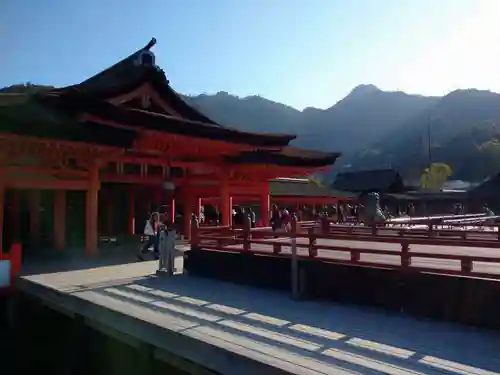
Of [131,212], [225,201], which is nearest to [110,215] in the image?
[131,212]

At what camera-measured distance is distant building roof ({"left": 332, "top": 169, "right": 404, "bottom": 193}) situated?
4139cm

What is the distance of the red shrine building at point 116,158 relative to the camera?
12172 mm

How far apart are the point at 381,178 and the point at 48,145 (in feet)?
113

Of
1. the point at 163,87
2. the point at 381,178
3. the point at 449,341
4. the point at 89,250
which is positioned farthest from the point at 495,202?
the point at 449,341

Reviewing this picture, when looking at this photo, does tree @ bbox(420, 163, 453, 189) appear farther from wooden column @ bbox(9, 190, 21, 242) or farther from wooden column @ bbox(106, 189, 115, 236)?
wooden column @ bbox(9, 190, 21, 242)

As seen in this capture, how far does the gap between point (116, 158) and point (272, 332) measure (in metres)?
9.20

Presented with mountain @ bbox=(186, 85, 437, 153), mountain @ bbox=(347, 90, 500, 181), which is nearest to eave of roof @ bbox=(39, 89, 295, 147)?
mountain @ bbox=(347, 90, 500, 181)

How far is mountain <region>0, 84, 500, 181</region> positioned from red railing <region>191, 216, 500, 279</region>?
6694 cm

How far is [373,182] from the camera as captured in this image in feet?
137

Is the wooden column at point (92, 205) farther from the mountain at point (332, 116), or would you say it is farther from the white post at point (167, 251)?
the mountain at point (332, 116)

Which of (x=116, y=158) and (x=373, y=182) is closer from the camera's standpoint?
(x=116, y=158)

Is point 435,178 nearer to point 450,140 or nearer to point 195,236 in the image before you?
point 450,140

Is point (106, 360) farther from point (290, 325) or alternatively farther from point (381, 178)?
point (381, 178)

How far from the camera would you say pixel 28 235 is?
16.4 m
